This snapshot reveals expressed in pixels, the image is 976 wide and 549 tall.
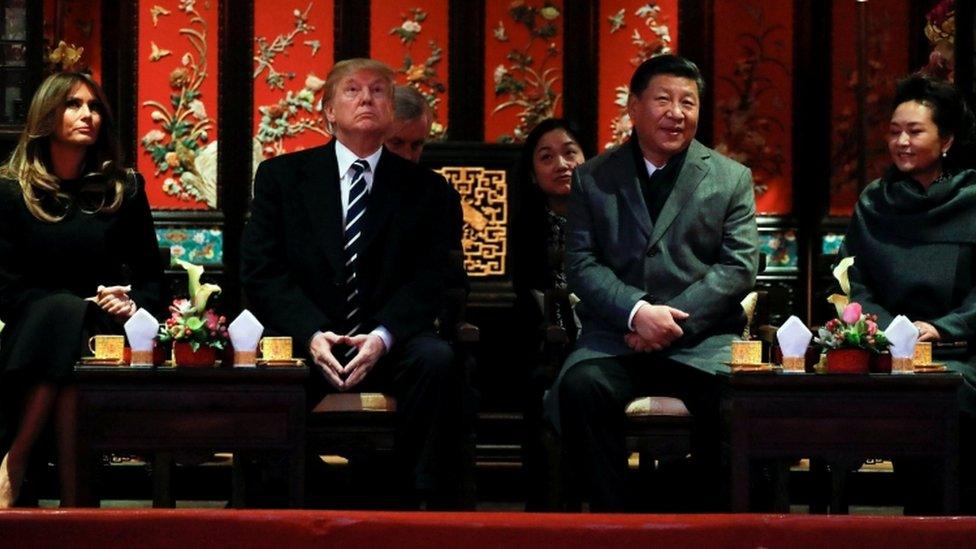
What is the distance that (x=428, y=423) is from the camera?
399 cm

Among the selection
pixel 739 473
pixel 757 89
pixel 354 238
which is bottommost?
pixel 739 473

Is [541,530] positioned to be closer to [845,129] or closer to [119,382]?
[119,382]

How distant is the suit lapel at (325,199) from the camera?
4.22 meters

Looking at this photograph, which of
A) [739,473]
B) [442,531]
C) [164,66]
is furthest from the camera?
[164,66]

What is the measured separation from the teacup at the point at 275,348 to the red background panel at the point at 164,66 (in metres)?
2.95

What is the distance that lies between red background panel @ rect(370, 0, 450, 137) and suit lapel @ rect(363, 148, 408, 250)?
233cm

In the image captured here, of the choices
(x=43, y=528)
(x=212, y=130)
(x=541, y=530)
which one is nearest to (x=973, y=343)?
(x=541, y=530)

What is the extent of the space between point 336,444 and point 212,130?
9.76ft

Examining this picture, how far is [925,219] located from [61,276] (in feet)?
8.07

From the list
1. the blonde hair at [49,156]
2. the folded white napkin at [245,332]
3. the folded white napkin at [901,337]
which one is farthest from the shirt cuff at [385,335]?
the folded white napkin at [901,337]

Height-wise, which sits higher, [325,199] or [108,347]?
[325,199]

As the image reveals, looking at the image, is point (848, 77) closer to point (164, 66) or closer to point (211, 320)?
point (164, 66)

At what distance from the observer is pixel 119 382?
3721 mm

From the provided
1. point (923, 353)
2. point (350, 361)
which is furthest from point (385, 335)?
point (923, 353)
